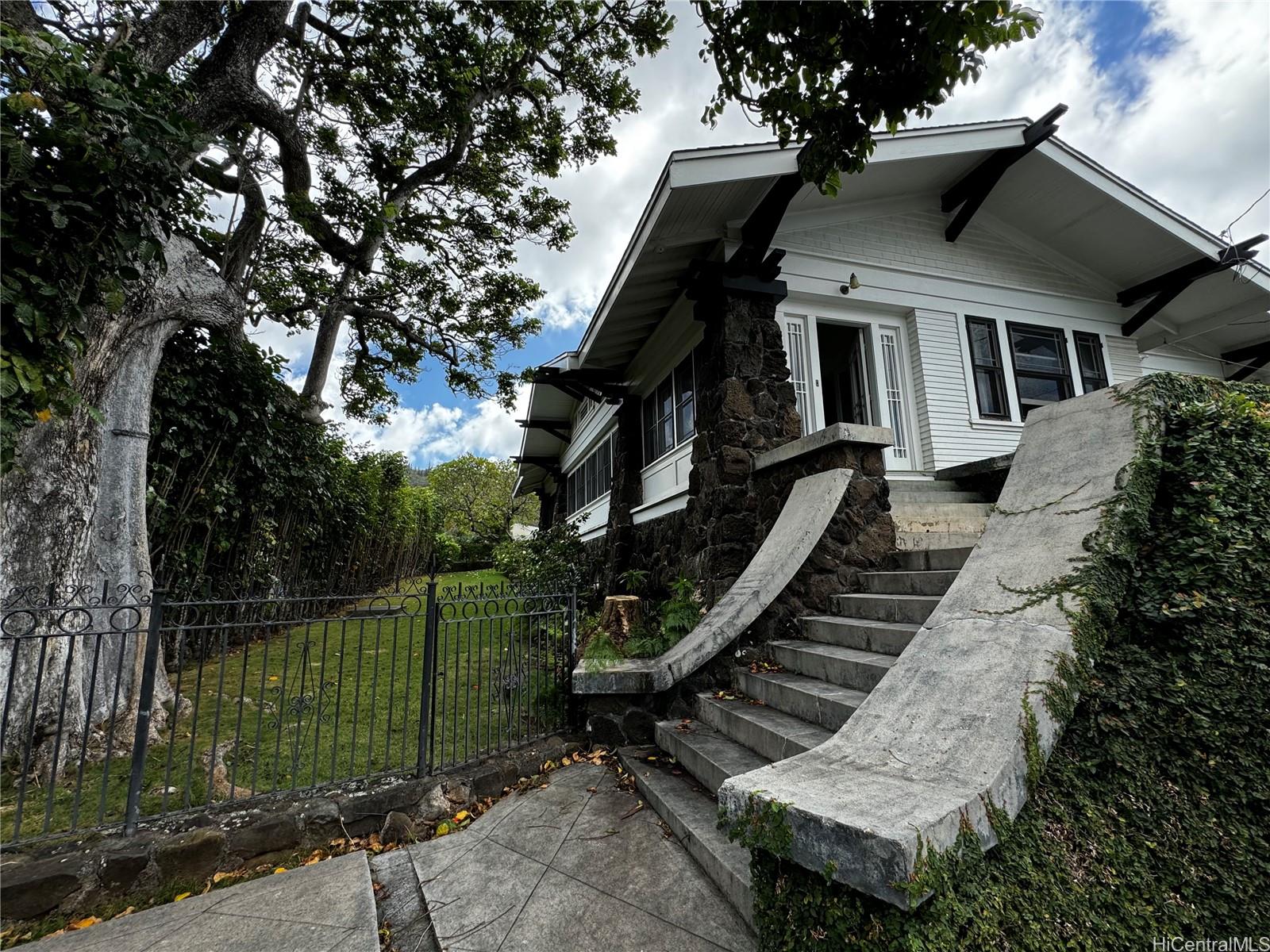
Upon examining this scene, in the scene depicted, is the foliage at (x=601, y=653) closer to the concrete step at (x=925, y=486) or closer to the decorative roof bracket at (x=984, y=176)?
the concrete step at (x=925, y=486)

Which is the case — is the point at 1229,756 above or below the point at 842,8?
below

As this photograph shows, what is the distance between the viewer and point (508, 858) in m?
2.65

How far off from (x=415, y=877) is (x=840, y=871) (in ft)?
7.31

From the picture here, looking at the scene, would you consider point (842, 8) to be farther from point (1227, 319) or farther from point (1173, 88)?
point (1227, 319)

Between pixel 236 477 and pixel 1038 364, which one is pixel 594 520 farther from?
pixel 1038 364

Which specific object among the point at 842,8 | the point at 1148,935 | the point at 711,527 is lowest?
the point at 1148,935

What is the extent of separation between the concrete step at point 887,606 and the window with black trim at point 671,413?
2.96m

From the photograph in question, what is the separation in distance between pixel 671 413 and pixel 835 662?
16.0ft

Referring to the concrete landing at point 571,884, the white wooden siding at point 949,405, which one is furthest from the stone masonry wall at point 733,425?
the concrete landing at point 571,884

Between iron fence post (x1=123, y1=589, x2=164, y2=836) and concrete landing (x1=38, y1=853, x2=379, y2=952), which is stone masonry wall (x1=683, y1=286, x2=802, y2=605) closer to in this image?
concrete landing (x1=38, y1=853, x2=379, y2=952)

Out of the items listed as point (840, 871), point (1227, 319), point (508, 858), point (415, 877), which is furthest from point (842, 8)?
point (1227, 319)

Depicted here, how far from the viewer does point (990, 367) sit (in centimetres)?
687

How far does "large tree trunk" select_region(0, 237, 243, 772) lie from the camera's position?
3.22 metres

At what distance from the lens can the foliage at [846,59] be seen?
2174 mm
